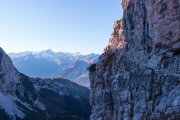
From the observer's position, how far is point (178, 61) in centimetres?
6725

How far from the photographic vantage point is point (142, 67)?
7875 centimetres

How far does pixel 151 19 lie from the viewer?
77.2 metres

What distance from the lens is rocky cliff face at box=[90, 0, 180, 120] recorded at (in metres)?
66.3

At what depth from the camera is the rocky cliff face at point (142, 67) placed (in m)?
66.3

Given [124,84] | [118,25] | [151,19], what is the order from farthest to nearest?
1. [118,25]
2. [124,84]
3. [151,19]

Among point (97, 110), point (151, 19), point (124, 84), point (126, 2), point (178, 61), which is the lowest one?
point (97, 110)

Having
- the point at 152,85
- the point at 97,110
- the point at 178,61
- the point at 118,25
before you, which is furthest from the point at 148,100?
the point at 118,25

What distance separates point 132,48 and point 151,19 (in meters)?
15.0

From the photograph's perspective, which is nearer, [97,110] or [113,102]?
[113,102]

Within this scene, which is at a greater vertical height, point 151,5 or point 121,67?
point 151,5

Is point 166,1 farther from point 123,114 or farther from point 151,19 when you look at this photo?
point 123,114

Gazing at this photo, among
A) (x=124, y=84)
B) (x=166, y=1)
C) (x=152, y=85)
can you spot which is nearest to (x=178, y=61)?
(x=152, y=85)

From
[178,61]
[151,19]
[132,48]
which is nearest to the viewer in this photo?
[178,61]

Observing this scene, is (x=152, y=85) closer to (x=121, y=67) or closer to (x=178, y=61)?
(x=178, y=61)
